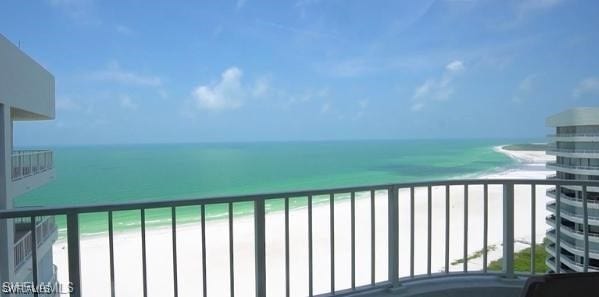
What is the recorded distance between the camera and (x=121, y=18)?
56.5m

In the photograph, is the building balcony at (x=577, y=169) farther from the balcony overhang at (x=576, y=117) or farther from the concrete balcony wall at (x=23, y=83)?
the concrete balcony wall at (x=23, y=83)

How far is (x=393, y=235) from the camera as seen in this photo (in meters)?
2.80

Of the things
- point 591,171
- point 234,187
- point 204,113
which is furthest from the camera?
point 204,113

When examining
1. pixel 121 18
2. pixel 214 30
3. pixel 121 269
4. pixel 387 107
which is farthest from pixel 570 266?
pixel 121 18

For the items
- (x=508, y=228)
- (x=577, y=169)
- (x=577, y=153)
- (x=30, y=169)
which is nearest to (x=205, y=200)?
(x=508, y=228)

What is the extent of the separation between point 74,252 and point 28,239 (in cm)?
681

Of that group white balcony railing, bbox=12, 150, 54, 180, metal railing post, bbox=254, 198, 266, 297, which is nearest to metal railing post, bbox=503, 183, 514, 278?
metal railing post, bbox=254, 198, 266, 297

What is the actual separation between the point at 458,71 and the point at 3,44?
5579cm

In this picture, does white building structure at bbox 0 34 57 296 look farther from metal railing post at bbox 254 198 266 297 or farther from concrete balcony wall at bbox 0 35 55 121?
metal railing post at bbox 254 198 266 297

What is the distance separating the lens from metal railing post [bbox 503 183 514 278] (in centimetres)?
292

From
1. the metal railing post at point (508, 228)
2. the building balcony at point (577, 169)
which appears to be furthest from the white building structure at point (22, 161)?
the building balcony at point (577, 169)

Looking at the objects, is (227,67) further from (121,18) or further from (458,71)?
(458,71)

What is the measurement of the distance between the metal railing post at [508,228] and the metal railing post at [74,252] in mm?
2805

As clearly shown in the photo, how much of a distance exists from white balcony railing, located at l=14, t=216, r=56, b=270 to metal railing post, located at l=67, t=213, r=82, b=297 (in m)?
4.55
